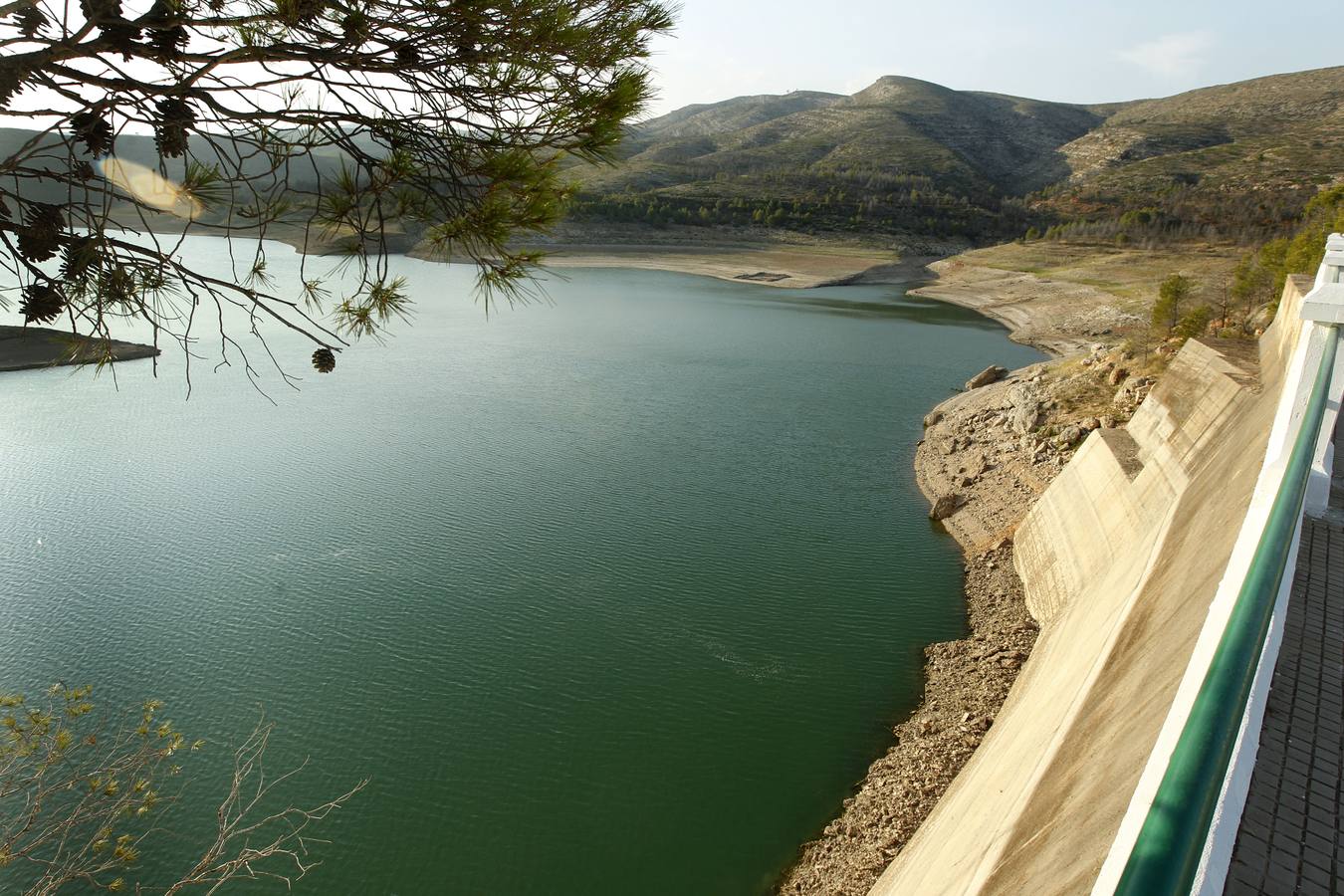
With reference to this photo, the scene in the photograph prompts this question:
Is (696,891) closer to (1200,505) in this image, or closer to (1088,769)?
(1088,769)

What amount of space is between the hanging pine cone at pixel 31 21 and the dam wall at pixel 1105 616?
176 inches

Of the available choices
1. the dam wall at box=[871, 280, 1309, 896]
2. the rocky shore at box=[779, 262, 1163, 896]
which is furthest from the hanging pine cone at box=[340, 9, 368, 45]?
the rocky shore at box=[779, 262, 1163, 896]

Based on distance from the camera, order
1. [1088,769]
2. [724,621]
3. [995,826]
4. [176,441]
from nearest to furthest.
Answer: [1088,769], [995,826], [724,621], [176,441]

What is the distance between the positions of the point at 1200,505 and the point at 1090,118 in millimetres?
110676

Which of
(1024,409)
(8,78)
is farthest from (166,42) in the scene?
(1024,409)

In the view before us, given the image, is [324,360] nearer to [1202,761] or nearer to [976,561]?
[1202,761]

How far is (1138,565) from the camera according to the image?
7410 mm

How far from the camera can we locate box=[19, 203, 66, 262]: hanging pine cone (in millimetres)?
2182

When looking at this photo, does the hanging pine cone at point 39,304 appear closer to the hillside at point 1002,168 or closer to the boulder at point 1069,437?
the boulder at point 1069,437

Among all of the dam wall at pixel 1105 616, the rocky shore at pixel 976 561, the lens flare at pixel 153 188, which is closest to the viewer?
the lens flare at pixel 153 188

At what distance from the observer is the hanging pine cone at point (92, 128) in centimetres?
228

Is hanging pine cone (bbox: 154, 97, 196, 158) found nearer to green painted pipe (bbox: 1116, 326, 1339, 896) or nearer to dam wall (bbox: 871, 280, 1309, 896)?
green painted pipe (bbox: 1116, 326, 1339, 896)

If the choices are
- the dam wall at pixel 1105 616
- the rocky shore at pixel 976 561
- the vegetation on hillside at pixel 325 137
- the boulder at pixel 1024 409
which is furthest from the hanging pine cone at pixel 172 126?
the boulder at pixel 1024 409

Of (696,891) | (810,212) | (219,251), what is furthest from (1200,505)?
(810,212)
